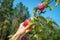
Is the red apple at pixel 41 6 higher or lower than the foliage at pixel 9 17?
lower

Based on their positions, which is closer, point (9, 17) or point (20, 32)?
point (20, 32)

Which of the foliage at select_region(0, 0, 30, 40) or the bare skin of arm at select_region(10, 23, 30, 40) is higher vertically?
the foliage at select_region(0, 0, 30, 40)

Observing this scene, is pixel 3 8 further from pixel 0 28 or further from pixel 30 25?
pixel 30 25

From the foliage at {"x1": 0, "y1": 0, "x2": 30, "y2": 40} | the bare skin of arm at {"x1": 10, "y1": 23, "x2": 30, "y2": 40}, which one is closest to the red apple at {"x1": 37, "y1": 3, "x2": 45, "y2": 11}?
the bare skin of arm at {"x1": 10, "y1": 23, "x2": 30, "y2": 40}

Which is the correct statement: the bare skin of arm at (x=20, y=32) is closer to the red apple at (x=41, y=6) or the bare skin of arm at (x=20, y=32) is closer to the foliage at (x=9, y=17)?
the red apple at (x=41, y=6)

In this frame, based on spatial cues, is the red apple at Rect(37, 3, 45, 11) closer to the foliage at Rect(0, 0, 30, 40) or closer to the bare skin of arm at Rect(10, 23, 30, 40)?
the bare skin of arm at Rect(10, 23, 30, 40)

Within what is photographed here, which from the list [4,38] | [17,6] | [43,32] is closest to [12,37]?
[43,32]

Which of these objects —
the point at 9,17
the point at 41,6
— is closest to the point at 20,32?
the point at 41,6

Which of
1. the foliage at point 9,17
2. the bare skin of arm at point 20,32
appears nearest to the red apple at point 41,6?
the bare skin of arm at point 20,32

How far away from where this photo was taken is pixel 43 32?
1.09 meters

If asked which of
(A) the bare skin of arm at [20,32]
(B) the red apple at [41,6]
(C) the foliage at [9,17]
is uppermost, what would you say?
(C) the foliage at [9,17]

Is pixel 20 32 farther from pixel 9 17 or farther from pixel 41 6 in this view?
pixel 9 17

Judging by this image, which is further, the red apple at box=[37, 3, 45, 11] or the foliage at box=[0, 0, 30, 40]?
the foliage at box=[0, 0, 30, 40]

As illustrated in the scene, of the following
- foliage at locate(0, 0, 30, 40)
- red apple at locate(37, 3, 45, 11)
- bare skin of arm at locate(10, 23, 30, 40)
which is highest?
foliage at locate(0, 0, 30, 40)
